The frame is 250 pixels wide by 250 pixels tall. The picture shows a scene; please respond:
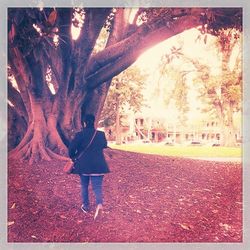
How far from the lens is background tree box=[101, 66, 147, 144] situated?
306 inches

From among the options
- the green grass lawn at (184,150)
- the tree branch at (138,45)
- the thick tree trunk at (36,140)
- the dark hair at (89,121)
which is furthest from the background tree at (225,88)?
the thick tree trunk at (36,140)

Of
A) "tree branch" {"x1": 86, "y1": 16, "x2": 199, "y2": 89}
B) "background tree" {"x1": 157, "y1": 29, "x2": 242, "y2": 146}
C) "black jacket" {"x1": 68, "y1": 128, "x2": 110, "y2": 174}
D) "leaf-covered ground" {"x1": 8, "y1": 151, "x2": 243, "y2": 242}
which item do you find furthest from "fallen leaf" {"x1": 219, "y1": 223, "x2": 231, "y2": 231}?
"tree branch" {"x1": 86, "y1": 16, "x2": 199, "y2": 89}

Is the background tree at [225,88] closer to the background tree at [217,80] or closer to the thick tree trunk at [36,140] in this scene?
the background tree at [217,80]

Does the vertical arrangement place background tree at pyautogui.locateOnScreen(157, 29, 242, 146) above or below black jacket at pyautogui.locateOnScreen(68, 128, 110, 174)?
above

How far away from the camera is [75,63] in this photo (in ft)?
27.6

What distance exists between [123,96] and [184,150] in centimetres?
164

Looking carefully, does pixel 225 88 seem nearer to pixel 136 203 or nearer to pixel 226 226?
pixel 226 226

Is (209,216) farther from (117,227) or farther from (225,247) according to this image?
(117,227)

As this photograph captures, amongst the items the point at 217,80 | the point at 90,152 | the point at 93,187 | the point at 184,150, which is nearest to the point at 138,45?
the point at 217,80

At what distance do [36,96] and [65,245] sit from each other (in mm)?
3276

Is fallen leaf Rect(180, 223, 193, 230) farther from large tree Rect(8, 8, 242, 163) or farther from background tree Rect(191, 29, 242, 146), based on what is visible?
large tree Rect(8, 8, 242, 163)

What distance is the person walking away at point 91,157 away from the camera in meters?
6.76

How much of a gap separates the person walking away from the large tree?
0.85 m

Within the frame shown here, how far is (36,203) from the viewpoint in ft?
23.7
